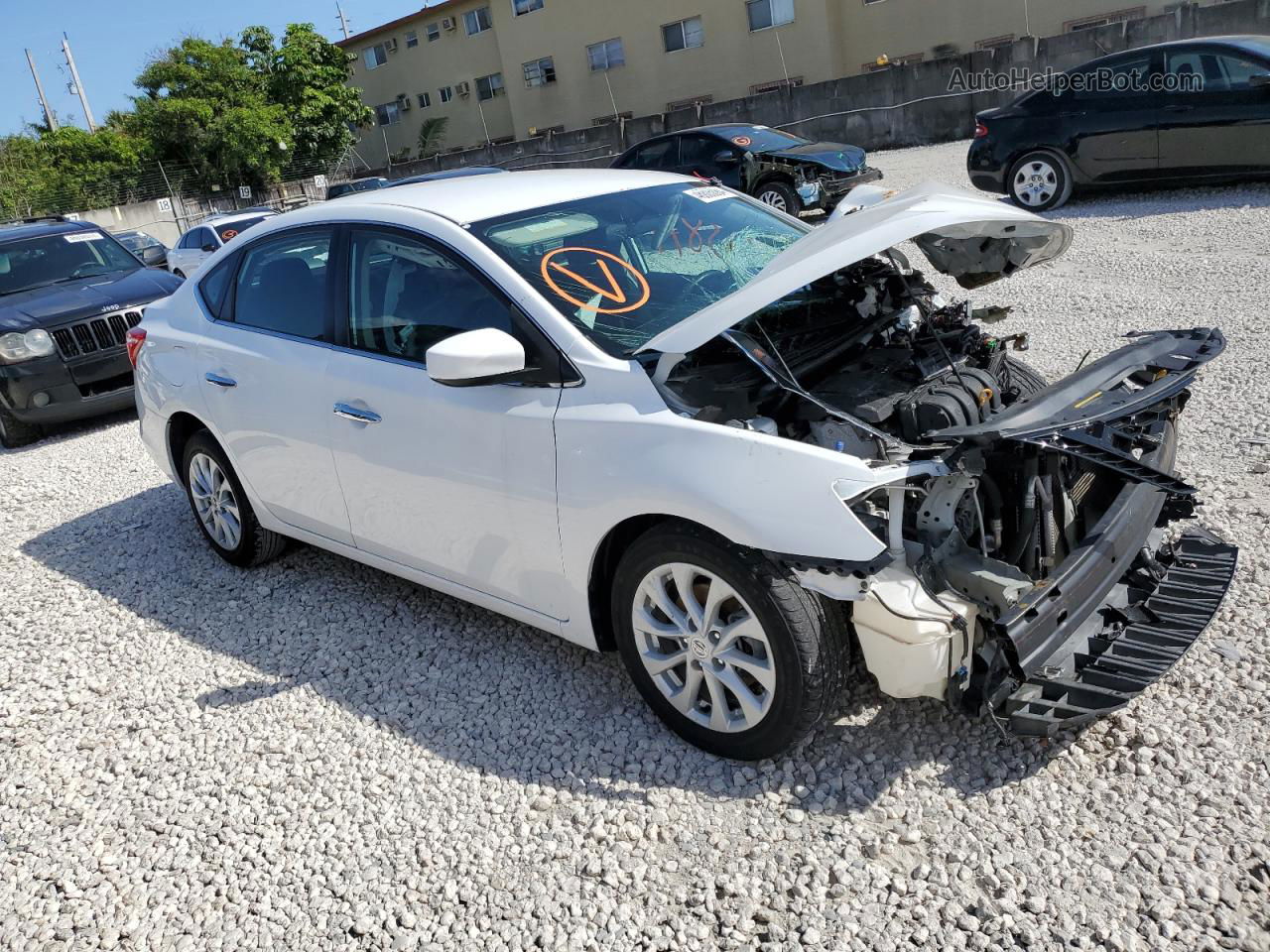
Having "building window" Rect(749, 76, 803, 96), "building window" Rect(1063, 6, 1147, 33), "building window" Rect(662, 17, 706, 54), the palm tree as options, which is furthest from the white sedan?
the palm tree

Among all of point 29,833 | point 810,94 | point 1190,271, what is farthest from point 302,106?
point 29,833

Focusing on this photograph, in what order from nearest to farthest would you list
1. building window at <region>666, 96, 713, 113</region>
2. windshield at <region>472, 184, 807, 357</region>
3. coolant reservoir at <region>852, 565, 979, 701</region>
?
coolant reservoir at <region>852, 565, 979, 701</region> → windshield at <region>472, 184, 807, 357</region> → building window at <region>666, 96, 713, 113</region>

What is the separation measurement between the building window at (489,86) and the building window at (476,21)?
1.72m

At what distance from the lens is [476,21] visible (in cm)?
3925

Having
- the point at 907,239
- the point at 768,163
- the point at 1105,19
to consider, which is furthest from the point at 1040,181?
the point at 1105,19

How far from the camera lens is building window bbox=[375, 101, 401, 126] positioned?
44875 millimetres

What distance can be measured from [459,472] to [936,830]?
1904 mm

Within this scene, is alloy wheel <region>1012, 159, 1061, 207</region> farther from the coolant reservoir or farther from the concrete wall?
the coolant reservoir

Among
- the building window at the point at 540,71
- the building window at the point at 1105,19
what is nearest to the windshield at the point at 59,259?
the building window at the point at 1105,19

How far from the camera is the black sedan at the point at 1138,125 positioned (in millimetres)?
9469

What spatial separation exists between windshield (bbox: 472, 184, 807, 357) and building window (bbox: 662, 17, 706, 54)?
101 feet

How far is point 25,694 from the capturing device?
4.16m

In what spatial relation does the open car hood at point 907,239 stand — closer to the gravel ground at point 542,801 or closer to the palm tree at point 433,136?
the gravel ground at point 542,801

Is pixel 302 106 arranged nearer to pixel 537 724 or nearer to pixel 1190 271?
pixel 1190 271
